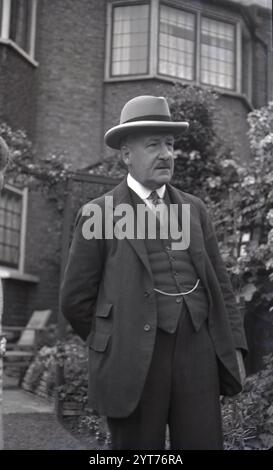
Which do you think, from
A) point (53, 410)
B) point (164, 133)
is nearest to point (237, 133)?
point (53, 410)

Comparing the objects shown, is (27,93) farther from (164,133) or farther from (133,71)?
(164,133)

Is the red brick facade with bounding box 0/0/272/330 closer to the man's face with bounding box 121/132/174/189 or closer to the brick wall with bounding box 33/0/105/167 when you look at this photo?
the brick wall with bounding box 33/0/105/167

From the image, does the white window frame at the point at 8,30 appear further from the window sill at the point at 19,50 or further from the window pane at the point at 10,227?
the window pane at the point at 10,227

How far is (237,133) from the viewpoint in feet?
33.6

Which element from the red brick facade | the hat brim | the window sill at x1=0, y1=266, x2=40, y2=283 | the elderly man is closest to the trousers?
the elderly man

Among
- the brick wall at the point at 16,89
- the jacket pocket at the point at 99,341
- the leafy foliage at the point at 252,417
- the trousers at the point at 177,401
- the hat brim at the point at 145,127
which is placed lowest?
the leafy foliage at the point at 252,417

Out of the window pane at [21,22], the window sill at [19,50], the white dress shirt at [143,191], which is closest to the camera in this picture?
the white dress shirt at [143,191]

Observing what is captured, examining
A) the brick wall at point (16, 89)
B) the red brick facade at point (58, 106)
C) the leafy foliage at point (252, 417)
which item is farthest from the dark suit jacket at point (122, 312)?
the red brick facade at point (58, 106)

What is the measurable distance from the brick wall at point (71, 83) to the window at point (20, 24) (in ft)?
0.45

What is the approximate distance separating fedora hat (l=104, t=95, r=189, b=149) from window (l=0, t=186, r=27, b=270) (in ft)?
21.7

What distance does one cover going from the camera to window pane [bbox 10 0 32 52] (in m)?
8.72

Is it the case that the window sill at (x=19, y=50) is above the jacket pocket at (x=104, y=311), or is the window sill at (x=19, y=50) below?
above

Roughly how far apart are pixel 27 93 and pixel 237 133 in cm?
352

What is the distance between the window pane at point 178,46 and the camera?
9.67 metres
